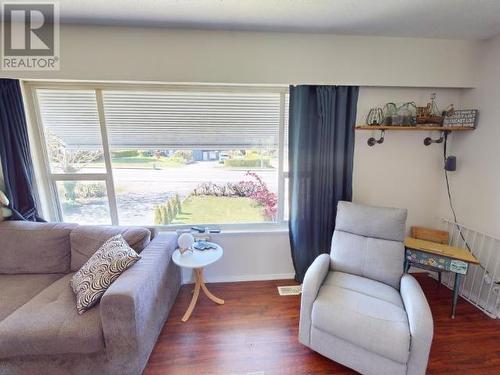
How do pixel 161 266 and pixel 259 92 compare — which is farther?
pixel 259 92

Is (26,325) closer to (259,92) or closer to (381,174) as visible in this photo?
(259,92)

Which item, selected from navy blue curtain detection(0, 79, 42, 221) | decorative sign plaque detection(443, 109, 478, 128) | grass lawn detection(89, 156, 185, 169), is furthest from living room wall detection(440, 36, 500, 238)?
navy blue curtain detection(0, 79, 42, 221)

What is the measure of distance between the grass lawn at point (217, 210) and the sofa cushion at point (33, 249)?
950 mm

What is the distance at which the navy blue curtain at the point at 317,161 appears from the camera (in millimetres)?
2143

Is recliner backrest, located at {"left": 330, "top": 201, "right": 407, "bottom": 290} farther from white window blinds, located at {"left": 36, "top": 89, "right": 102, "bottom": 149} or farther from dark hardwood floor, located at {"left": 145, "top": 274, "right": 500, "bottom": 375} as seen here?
white window blinds, located at {"left": 36, "top": 89, "right": 102, "bottom": 149}

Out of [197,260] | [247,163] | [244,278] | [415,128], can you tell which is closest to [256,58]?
[247,163]

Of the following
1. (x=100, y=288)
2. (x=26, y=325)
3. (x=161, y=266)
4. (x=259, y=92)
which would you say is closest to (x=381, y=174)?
(x=259, y=92)

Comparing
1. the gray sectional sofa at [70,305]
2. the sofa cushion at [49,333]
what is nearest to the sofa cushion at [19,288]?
the gray sectional sofa at [70,305]

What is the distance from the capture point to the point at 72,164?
2.25 metres

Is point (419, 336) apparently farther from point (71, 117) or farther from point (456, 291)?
point (71, 117)

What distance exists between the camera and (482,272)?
210cm

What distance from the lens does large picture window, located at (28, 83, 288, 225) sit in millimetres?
2158

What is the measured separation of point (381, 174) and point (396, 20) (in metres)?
1.34

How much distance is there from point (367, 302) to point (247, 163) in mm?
1569
